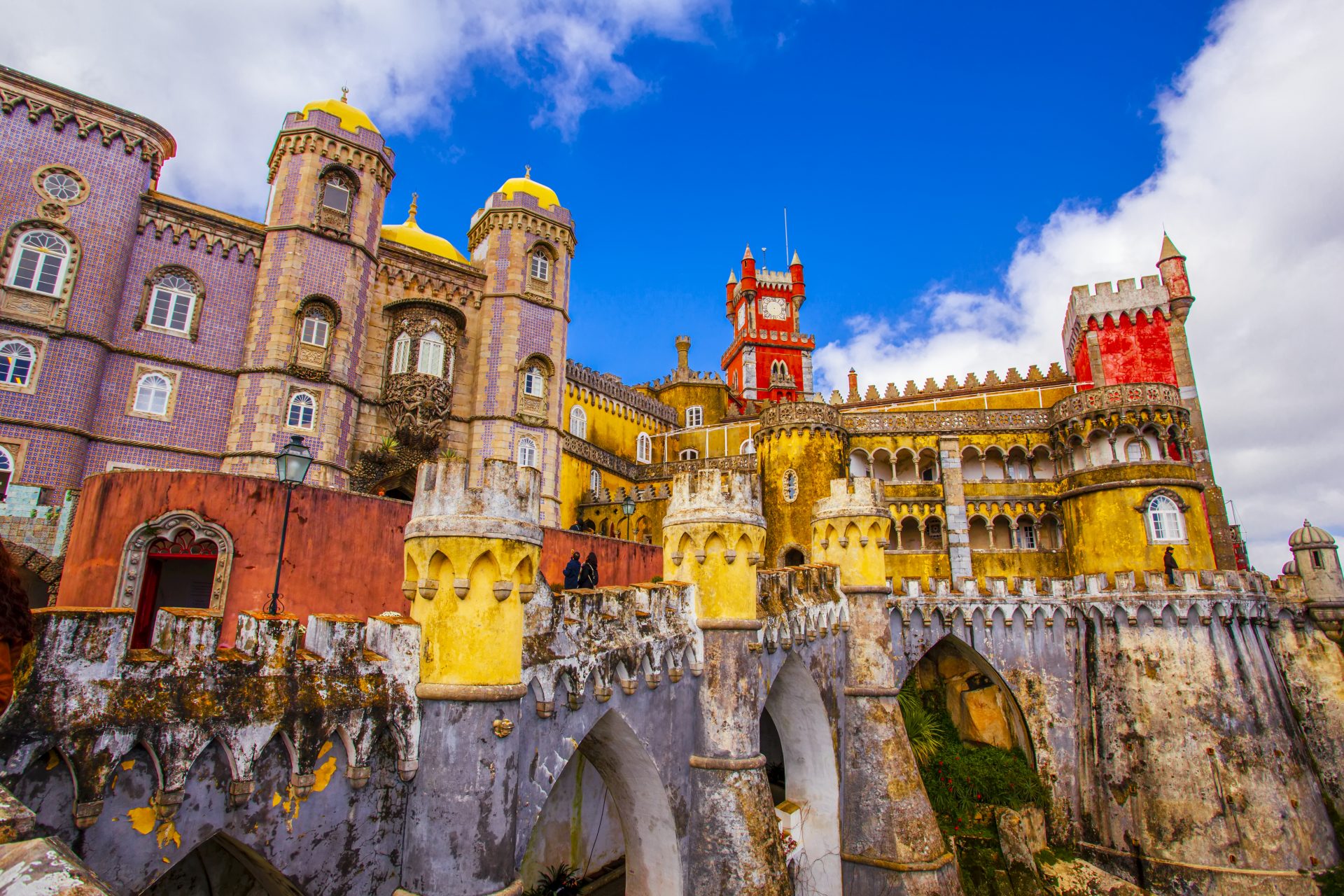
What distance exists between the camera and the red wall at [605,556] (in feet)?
57.5

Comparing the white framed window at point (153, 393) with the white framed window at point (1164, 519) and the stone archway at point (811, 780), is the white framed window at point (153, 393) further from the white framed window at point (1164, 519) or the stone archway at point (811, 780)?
the white framed window at point (1164, 519)

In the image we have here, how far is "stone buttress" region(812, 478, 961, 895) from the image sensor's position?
50.2 feet

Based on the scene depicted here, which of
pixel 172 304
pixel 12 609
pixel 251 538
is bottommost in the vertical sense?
pixel 12 609

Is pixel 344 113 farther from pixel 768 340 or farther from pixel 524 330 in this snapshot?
pixel 768 340

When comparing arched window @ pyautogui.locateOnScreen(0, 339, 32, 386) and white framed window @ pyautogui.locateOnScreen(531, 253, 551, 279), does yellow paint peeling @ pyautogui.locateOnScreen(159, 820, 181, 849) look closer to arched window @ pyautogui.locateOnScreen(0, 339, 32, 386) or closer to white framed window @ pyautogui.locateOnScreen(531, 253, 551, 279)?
arched window @ pyautogui.locateOnScreen(0, 339, 32, 386)

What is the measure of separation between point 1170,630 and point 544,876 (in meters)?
21.5

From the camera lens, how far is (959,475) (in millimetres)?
33219

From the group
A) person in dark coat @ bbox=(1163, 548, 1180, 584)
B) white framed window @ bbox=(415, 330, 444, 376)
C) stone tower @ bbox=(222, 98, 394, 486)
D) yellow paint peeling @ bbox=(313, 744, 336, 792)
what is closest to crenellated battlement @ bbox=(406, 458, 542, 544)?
yellow paint peeling @ bbox=(313, 744, 336, 792)

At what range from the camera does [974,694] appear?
85.7ft

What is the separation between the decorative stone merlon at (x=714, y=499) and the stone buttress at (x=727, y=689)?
1cm

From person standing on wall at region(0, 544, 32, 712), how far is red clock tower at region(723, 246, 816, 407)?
51294 mm

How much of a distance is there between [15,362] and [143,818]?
67.9 feet

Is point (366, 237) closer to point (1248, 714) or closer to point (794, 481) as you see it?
point (794, 481)

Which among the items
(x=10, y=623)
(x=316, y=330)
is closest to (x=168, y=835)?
(x=10, y=623)
